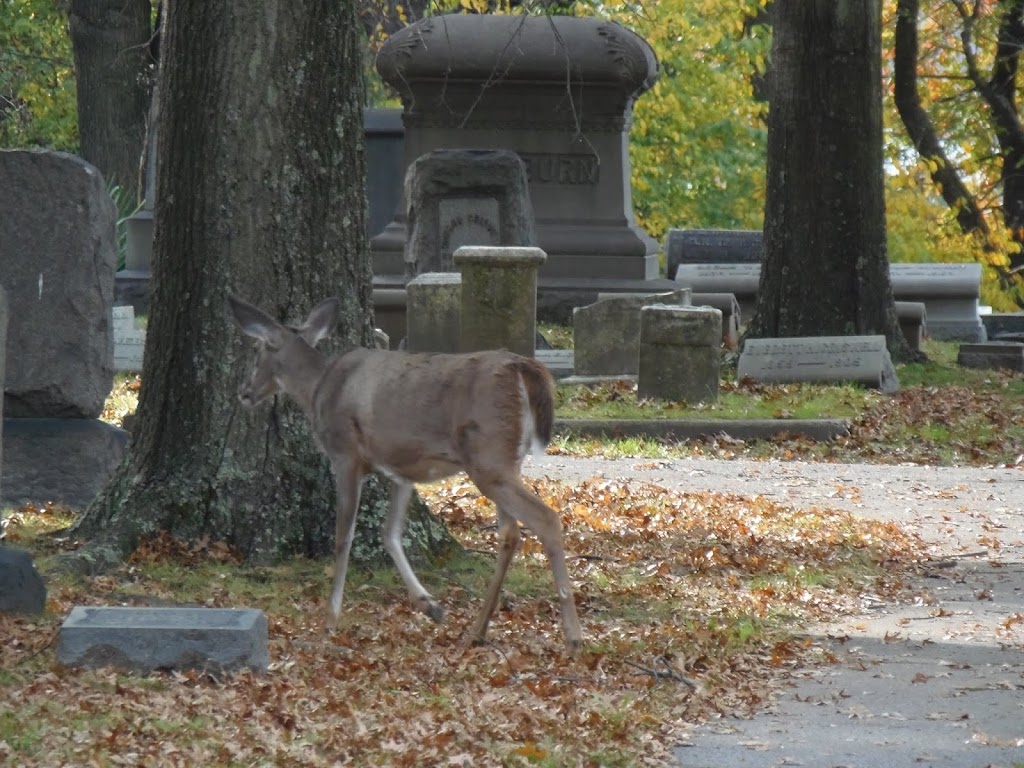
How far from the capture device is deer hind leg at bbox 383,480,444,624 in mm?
8016

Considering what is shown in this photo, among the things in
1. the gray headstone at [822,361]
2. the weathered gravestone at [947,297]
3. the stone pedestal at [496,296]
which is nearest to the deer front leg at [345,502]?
the stone pedestal at [496,296]

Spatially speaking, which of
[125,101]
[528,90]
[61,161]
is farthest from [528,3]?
[125,101]

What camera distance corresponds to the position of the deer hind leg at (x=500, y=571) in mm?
7668

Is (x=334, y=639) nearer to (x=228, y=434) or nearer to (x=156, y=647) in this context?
(x=156, y=647)

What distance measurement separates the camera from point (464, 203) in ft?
66.3

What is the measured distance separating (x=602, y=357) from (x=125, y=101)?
1489cm

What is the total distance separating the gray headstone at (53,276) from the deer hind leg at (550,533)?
14.3 feet

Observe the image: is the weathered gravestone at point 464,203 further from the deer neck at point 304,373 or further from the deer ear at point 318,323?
the deer neck at point 304,373

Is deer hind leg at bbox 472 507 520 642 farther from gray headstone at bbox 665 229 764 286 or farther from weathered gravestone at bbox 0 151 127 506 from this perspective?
gray headstone at bbox 665 229 764 286

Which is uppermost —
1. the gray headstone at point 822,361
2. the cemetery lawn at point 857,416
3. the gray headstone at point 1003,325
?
the gray headstone at point 822,361

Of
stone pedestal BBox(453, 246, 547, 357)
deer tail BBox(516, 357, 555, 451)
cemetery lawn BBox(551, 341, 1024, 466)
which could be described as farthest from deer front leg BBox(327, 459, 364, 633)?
stone pedestal BBox(453, 246, 547, 357)

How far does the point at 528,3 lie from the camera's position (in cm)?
1220

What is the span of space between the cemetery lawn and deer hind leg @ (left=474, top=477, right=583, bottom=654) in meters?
6.69

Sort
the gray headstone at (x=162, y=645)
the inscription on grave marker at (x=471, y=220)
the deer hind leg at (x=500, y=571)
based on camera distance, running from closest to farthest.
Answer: the gray headstone at (x=162, y=645) → the deer hind leg at (x=500, y=571) → the inscription on grave marker at (x=471, y=220)
